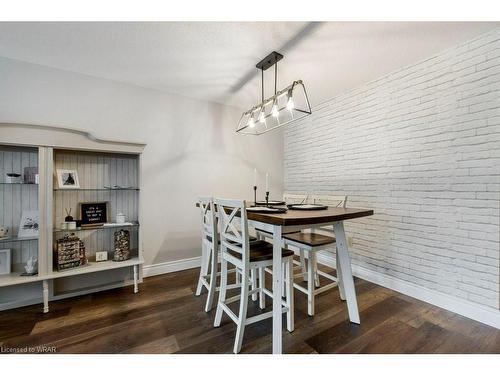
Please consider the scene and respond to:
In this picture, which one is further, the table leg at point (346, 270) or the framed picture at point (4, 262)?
the framed picture at point (4, 262)

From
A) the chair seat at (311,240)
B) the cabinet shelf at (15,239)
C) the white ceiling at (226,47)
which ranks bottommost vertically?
the chair seat at (311,240)

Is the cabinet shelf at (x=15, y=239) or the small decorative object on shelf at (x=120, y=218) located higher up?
the small decorative object on shelf at (x=120, y=218)

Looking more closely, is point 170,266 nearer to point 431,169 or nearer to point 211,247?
point 211,247

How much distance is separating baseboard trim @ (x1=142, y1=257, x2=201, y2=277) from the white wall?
58 mm

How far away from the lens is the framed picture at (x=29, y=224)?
197 centimetres

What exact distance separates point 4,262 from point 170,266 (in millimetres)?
1464

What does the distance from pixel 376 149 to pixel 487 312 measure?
1.62m

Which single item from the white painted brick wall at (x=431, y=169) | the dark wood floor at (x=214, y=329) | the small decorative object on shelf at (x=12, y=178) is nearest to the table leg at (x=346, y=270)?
the dark wood floor at (x=214, y=329)

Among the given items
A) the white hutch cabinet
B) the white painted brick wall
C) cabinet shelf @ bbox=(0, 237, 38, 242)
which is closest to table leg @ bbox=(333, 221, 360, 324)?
the white painted brick wall

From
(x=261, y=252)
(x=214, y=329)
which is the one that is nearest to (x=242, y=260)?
(x=261, y=252)

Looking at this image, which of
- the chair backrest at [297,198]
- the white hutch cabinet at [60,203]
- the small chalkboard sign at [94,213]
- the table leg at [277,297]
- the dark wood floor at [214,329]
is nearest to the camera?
the table leg at [277,297]

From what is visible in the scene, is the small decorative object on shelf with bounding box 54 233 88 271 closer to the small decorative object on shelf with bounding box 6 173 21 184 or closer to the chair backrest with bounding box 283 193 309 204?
the small decorative object on shelf with bounding box 6 173 21 184

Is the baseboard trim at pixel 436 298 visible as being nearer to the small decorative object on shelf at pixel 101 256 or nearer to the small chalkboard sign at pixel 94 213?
the small decorative object on shelf at pixel 101 256

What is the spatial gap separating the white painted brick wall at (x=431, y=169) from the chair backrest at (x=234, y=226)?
1.71m
